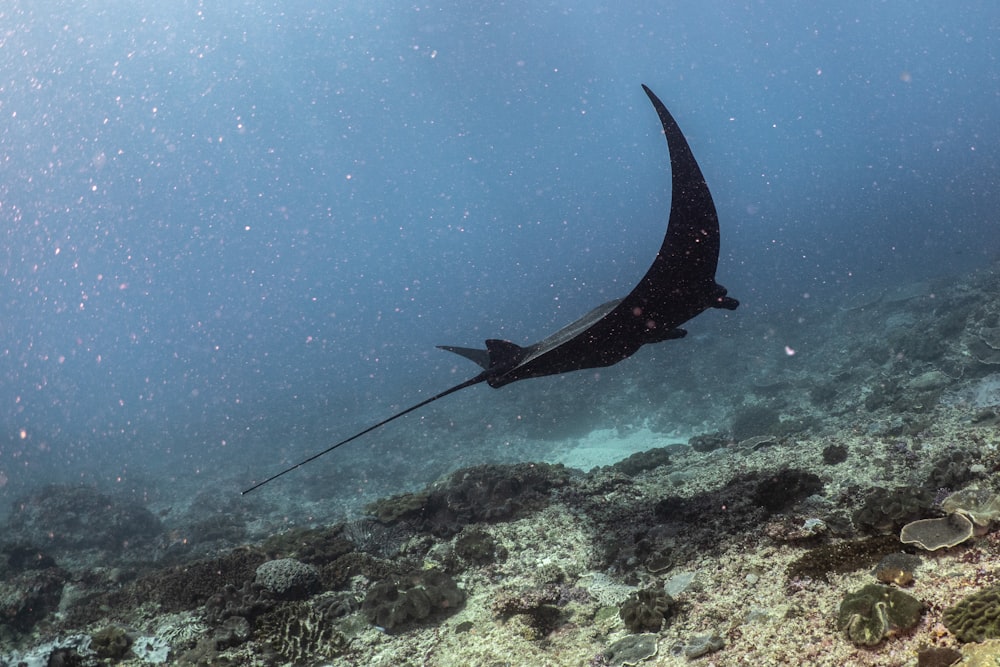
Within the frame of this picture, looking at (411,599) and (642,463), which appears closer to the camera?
(411,599)

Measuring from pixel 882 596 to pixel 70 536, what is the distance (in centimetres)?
2022

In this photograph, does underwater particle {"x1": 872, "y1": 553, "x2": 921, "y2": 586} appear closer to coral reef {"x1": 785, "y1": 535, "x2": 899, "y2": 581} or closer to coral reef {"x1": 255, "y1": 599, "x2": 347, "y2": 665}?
coral reef {"x1": 785, "y1": 535, "x2": 899, "y2": 581}

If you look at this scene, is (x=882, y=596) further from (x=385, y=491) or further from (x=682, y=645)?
(x=385, y=491)

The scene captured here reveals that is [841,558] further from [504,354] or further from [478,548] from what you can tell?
[478,548]

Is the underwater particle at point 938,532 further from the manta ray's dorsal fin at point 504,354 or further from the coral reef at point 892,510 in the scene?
the manta ray's dorsal fin at point 504,354

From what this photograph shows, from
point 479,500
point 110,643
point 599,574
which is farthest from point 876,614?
point 110,643

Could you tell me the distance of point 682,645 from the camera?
11.1ft

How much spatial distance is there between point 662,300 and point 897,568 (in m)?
2.53

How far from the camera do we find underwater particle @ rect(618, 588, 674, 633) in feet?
12.5

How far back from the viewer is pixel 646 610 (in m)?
3.90

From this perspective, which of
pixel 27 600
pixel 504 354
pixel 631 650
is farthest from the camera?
pixel 27 600

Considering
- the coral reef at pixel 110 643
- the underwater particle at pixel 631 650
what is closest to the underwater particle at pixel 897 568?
the underwater particle at pixel 631 650

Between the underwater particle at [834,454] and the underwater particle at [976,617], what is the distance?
12.4 feet

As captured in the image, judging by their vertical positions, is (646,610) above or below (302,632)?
below
